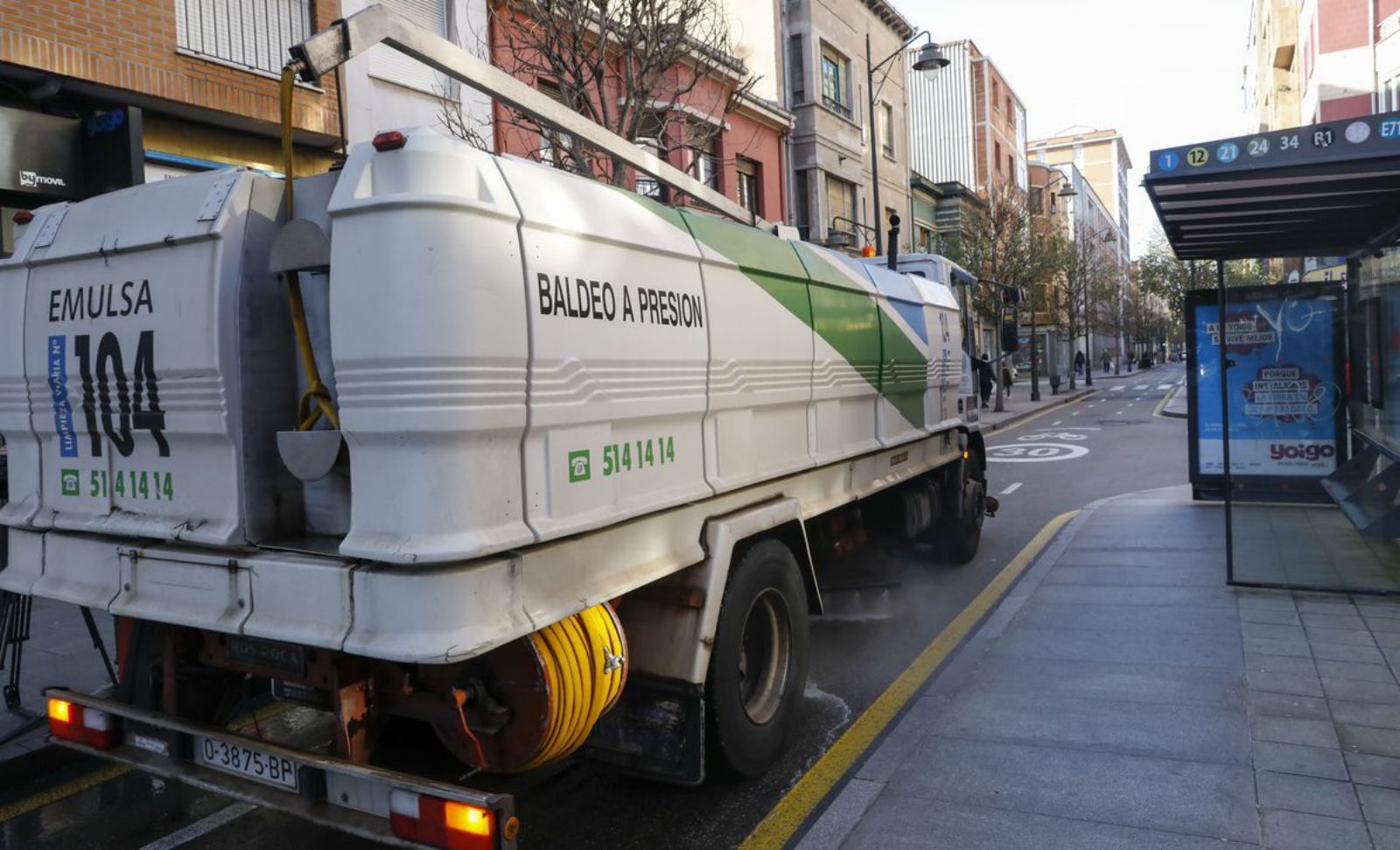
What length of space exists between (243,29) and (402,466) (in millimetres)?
9559

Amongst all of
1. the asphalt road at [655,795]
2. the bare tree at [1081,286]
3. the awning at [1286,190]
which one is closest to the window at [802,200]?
the bare tree at [1081,286]

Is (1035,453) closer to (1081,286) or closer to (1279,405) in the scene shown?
(1279,405)

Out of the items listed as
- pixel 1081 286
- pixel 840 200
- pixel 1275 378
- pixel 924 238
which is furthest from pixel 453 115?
pixel 1081 286

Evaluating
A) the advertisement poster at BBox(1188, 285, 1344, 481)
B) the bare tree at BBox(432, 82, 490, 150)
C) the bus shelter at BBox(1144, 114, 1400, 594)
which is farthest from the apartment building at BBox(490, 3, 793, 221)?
the advertisement poster at BBox(1188, 285, 1344, 481)

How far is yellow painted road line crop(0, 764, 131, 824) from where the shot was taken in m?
4.17

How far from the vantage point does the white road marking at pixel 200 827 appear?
381 cm

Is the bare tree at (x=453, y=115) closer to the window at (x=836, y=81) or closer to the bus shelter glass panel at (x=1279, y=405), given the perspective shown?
the bus shelter glass panel at (x=1279, y=405)

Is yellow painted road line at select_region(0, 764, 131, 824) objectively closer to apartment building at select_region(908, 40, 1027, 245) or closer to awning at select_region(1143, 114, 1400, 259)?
awning at select_region(1143, 114, 1400, 259)

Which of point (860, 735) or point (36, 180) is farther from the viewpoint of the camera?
point (36, 180)

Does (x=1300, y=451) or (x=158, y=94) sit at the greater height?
(x=158, y=94)

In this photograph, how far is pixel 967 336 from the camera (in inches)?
354

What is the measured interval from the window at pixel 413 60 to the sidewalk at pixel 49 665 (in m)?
7.04

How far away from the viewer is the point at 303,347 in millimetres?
2949

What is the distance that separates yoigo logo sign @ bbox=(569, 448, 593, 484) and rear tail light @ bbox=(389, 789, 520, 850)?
0.98 meters
